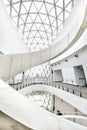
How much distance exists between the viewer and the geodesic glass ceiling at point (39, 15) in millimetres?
18150

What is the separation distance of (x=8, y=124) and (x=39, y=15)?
77.5ft

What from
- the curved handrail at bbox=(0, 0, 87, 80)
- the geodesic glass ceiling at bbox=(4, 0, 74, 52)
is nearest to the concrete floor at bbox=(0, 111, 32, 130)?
the curved handrail at bbox=(0, 0, 87, 80)

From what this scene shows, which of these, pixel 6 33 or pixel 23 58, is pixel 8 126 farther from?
pixel 6 33

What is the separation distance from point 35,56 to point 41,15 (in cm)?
1574

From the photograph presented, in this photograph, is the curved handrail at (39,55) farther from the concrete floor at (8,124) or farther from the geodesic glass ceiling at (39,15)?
the geodesic glass ceiling at (39,15)

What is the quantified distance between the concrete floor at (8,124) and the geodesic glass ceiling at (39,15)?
16847mm

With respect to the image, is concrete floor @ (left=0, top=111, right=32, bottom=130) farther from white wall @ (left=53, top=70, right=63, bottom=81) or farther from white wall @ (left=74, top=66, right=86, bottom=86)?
white wall @ (left=53, top=70, right=63, bottom=81)

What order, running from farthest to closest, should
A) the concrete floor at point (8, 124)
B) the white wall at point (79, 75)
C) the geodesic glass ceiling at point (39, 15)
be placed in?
the geodesic glass ceiling at point (39, 15), the white wall at point (79, 75), the concrete floor at point (8, 124)

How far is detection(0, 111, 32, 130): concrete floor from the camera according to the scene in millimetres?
1845

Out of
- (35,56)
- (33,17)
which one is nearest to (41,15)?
(33,17)

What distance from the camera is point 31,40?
100.0 ft

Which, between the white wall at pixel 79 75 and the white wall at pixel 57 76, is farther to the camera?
the white wall at pixel 57 76

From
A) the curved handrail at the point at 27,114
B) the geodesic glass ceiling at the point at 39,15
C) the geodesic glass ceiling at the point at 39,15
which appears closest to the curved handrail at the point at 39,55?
the curved handrail at the point at 27,114

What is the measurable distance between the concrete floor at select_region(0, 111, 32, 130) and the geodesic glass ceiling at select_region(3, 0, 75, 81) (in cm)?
1685
